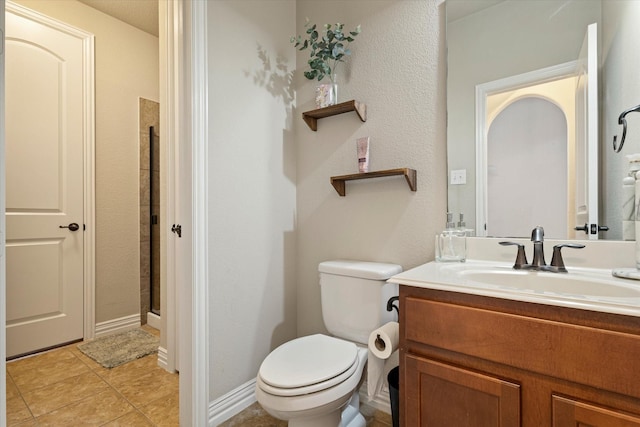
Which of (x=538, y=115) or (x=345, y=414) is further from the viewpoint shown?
(x=345, y=414)

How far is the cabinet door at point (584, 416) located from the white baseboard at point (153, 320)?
284 centimetres

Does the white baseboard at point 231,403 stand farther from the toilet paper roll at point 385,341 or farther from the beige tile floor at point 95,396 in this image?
the toilet paper roll at point 385,341

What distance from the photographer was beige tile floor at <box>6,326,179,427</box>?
1548 mm

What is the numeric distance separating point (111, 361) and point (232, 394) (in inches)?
43.7

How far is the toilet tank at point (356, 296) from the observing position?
55.9 inches

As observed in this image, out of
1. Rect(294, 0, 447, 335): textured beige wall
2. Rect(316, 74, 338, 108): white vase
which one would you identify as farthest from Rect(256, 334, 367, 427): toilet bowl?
Rect(316, 74, 338, 108): white vase

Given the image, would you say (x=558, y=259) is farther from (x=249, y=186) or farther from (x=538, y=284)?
(x=249, y=186)

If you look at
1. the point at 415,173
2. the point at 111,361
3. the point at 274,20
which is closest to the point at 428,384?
the point at 415,173

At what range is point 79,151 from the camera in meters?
2.48

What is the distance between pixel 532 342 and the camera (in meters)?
0.80

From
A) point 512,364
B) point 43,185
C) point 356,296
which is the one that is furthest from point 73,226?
point 512,364

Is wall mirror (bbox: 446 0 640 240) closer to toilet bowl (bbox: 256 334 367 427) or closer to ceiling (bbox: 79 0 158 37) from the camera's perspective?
toilet bowl (bbox: 256 334 367 427)

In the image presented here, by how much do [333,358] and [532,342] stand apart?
716 millimetres

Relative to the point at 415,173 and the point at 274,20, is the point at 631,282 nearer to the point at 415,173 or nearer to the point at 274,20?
the point at 415,173
